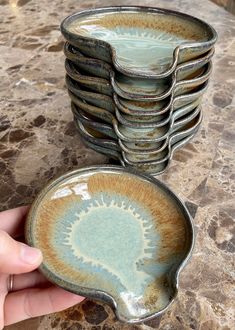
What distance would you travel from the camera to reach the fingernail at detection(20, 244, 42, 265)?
45cm

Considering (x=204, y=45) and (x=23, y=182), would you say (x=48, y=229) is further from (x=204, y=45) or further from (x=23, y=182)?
(x=204, y=45)

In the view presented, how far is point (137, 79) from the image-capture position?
→ 0.53 meters

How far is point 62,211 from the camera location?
56cm

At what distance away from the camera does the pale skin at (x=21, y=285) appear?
45 centimetres

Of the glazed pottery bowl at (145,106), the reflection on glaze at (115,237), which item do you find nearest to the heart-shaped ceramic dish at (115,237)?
the reflection on glaze at (115,237)

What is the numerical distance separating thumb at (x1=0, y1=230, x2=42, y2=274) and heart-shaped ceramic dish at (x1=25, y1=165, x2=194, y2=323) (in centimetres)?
2

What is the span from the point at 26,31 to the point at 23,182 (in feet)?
2.11

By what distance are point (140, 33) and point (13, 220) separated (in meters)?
0.36

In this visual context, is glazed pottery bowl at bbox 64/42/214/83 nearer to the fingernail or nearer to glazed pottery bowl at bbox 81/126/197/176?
glazed pottery bowl at bbox 81/126/197/176

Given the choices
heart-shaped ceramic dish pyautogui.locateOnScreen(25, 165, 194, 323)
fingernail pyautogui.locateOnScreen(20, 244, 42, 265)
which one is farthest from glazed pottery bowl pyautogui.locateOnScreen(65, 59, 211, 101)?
fingernail pyautogui.locateOnScreen(20, 244, 42, 265)

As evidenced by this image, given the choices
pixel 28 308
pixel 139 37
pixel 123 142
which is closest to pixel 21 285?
pixel 28 308

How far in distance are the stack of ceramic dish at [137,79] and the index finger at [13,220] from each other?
153 millimetres

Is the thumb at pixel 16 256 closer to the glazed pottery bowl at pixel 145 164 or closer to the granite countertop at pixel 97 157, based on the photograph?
the granite countertop at pixel 97 157

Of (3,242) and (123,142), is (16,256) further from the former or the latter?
(123,142)
